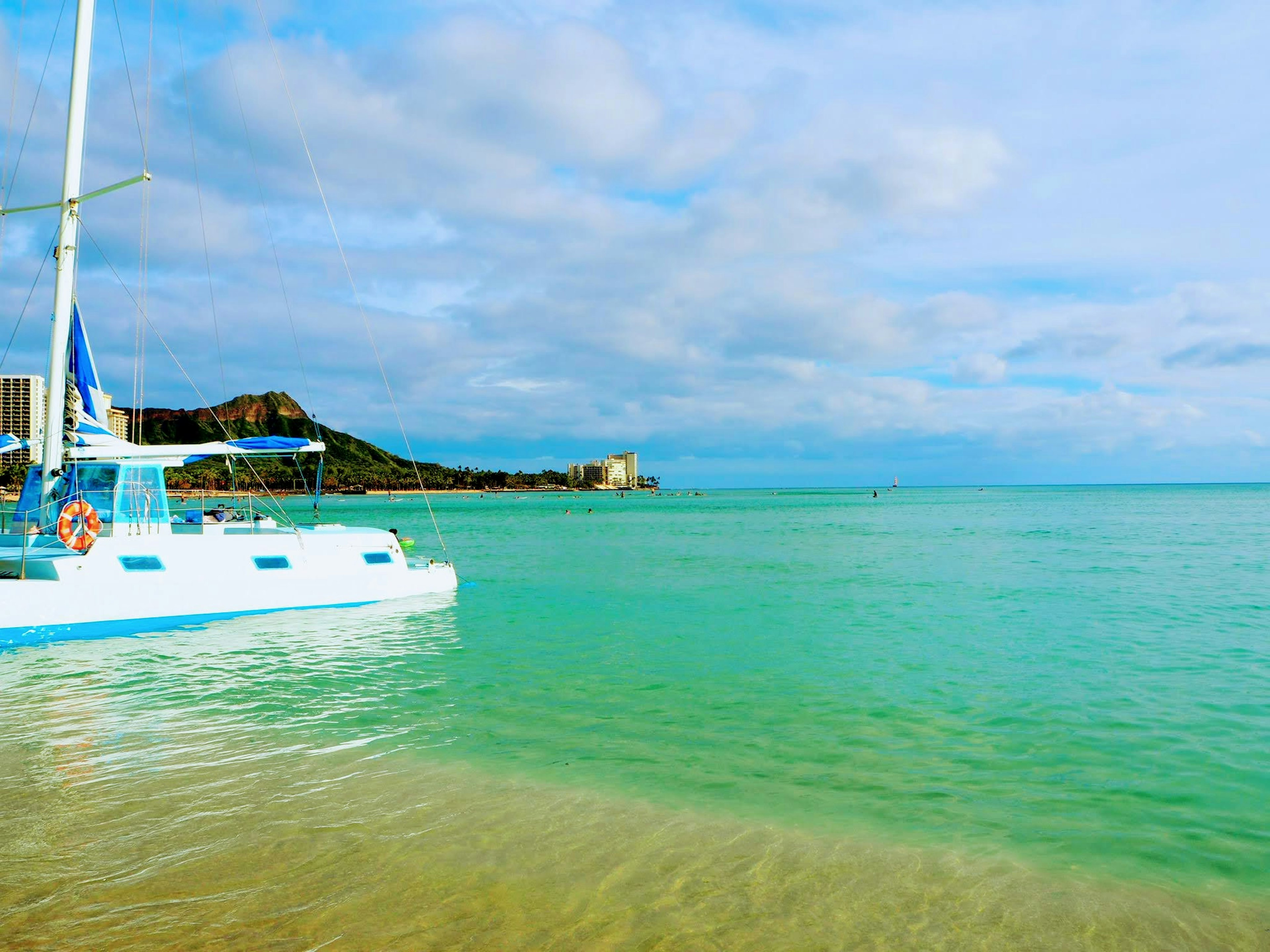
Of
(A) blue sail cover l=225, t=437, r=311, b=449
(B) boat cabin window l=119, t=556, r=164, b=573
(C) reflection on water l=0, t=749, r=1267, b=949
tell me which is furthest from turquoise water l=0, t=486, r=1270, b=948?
(A) blue sail cover l=225, t=437, r=311, b=449

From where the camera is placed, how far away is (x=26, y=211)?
18031 millimetres

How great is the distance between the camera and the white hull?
16406mm

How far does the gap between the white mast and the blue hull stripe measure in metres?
3.20

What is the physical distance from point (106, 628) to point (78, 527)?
7.24 ft

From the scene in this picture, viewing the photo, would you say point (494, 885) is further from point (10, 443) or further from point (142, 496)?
point (10, 443)

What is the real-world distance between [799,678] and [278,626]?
11761mm

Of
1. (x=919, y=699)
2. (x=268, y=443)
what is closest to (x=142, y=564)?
(x=268, y=443)

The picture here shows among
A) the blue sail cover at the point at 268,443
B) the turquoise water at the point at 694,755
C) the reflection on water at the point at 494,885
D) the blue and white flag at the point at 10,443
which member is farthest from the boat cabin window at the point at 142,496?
the reflection on water at the point at 494,885

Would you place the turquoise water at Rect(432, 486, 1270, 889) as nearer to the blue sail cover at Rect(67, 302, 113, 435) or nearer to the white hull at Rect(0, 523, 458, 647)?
the white hull at Rect(0, 523, 458, 647)

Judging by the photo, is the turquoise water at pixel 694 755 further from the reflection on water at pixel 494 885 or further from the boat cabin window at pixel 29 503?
the boat cabin window at pixel 29 503

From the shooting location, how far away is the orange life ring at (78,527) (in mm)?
16500

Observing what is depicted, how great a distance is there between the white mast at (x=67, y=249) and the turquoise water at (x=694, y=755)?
185 inches

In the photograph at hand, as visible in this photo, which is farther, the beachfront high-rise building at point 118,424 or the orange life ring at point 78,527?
the beachfront high-rise building at point 118,424

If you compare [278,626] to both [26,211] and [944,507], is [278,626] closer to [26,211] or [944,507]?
[26,211]
